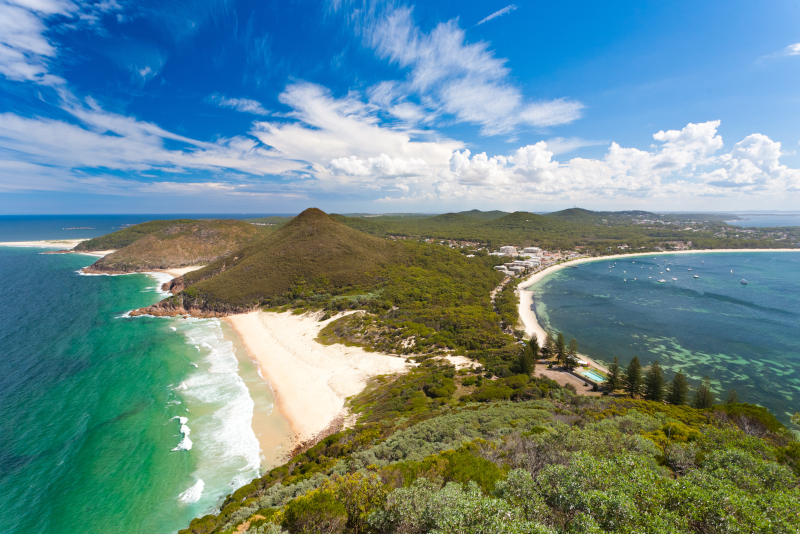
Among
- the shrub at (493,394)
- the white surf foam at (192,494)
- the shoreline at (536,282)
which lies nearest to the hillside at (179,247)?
the white surf foam at (192,494)

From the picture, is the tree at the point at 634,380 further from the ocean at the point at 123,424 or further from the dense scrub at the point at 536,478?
the ocean at the point at 123,424

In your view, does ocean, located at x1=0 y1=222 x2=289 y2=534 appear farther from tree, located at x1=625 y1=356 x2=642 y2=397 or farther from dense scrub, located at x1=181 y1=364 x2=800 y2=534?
tree, located at x1=625 y1=356 x2=642 y2=397

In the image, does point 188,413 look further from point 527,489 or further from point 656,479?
point 656,479

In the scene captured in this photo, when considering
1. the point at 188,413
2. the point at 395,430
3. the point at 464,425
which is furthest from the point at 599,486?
the point at 188,413

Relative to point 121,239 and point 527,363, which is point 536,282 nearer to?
point 527,363

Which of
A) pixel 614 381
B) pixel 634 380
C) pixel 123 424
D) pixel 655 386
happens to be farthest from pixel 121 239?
pixel 655 386

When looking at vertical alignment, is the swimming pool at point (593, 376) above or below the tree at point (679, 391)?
below
